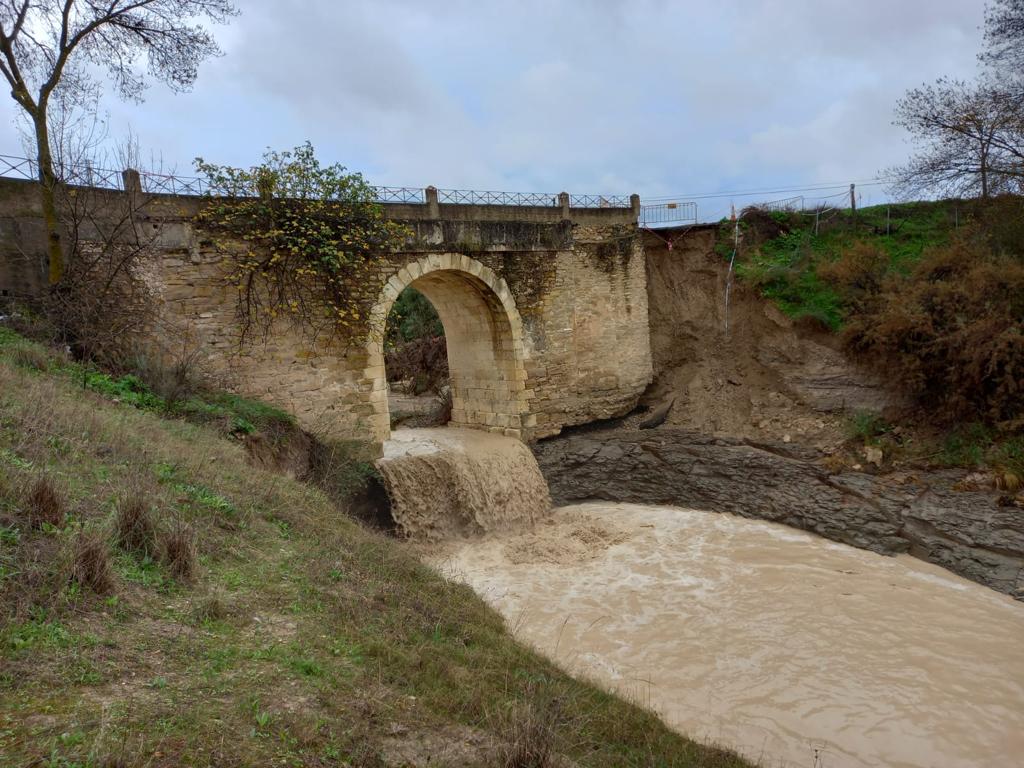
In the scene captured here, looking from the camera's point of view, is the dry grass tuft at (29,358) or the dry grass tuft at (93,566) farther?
the dry grass tuft at (29,358)

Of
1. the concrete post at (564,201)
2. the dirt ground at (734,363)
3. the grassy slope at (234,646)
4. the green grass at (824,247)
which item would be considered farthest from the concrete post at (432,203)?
the grassy slope at (234,646)

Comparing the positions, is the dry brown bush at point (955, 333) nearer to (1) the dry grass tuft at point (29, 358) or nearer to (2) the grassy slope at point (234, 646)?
(2) the grassy slope at point (234, 646)

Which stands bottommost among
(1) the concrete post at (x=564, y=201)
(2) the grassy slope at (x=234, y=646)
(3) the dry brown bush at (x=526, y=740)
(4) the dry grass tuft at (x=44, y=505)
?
(3) the dry brown bush at (x=526, y=740)

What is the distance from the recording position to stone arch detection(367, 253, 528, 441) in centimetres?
1073

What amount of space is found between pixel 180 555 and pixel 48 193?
664 cm

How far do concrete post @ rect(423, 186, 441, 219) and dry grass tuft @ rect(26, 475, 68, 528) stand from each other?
12425mm

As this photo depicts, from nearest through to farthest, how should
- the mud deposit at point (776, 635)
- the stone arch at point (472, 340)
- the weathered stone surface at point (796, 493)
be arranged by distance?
the mud deposit at point (776, 635) < the weathered stone surface at point (796, 493) < the stone arch at point (472, 340)

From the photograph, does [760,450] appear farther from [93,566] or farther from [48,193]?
[48,193]

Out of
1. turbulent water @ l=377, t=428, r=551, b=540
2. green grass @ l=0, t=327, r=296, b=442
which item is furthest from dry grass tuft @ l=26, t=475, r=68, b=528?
turbulent water @ l=377, t=428, r=551, b=540

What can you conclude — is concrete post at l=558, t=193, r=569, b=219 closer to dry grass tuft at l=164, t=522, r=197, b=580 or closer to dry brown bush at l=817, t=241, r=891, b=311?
dry brown bush at l=817, t=241, r=891, b=311

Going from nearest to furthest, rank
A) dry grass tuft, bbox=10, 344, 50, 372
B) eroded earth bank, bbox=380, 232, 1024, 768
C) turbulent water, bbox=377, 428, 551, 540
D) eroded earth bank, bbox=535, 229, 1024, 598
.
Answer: eroded earth bank, bbox=380, 232, 1024, 768, dry grass tuft, bbox=10, 344, 50, 372, eroded earth bank, bbox=535, 229, 1024, 598, turbulent water, bbox=377, 428, 551, 540

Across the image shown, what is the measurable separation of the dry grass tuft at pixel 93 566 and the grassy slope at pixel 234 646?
0.05 m

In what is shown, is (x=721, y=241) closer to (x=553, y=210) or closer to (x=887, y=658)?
(x=553, y=210)

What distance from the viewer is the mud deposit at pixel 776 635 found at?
17.2 ft
